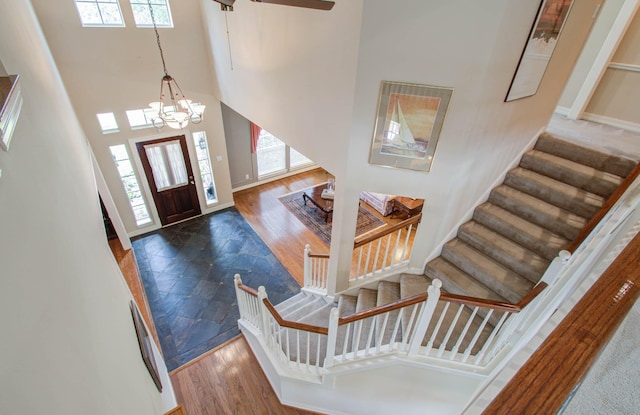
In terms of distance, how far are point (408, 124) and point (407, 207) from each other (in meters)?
4.25

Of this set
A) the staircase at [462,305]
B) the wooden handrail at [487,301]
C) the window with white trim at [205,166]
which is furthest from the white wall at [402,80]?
the window with white trim at [205,166]

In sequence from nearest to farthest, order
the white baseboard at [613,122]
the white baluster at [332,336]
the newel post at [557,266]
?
the newel post at [557,266], the white baluster at [332,336], the white baseboard at [613,122]

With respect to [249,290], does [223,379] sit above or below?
below

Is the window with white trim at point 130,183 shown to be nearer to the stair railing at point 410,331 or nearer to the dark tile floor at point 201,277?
the dark tile floor at point 201,277

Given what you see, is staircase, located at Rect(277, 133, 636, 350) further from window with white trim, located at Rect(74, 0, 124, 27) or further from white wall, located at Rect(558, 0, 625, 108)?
window with white trim, located at Rect(74, 0, 124, 27)

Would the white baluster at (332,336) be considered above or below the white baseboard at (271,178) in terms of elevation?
above

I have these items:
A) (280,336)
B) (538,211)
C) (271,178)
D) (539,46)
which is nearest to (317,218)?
(271,178)

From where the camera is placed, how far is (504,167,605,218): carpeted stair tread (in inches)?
123

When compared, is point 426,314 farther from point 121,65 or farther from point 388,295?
point 121,65

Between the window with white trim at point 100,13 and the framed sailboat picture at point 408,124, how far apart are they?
4.53 metres

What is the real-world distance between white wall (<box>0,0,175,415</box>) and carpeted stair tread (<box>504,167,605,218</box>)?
4.19 m

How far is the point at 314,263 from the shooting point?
4531 millimetres

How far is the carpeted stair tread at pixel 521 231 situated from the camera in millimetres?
3055

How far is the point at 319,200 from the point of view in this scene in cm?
700
